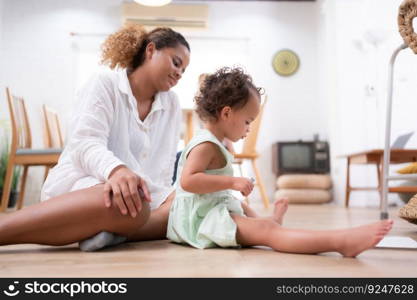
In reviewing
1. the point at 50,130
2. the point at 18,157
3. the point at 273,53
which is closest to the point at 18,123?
the point at 18,157

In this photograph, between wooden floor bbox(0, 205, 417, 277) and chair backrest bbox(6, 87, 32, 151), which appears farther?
chair backrest bbox(6, 87, 32, 151)

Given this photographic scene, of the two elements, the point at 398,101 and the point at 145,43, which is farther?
the point at 398,101

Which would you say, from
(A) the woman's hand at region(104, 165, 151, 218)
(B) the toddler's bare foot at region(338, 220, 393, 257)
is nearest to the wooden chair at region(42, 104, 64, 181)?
(A) the woman's hand at region(104, 165, 151, 218)

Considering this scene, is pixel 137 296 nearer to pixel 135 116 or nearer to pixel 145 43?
pixel 135 116

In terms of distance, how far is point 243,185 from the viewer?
3.13ft

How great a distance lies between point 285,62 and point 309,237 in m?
4.40

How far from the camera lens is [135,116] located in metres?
1.25

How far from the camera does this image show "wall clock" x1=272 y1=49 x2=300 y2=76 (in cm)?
506

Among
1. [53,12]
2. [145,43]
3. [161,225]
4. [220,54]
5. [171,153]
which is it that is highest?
[53,12]

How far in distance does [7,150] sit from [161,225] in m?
2.76

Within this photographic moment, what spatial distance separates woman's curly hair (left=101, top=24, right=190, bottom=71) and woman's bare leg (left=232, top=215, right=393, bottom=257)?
2.05 ft

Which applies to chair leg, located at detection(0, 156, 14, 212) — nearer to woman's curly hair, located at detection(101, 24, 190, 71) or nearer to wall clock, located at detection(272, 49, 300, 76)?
woman's curly hair, located at detection(101, 24, 190, 71)

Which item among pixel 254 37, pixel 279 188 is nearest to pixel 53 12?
pixel 254 37

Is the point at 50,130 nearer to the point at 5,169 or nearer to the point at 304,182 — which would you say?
the point at 5,169
